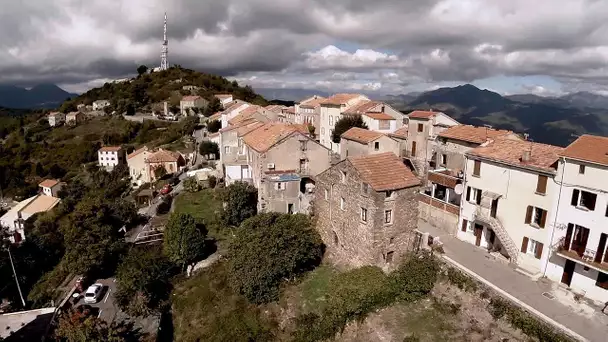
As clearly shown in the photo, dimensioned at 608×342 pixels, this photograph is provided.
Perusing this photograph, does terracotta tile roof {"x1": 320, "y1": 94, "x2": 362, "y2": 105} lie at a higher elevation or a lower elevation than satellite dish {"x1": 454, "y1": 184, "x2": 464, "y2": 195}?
higher

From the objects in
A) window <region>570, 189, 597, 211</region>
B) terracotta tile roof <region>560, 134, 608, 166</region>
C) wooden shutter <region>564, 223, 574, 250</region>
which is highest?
terracotta tile roof <region>560, 134, 608, 166</region>

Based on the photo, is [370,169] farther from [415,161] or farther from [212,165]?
[212,165]

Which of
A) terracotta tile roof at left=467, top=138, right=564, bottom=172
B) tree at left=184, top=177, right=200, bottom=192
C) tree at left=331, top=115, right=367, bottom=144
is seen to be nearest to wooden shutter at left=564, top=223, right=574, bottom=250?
terracotta tile roof at left=467, top=138, right=564, bottom=172

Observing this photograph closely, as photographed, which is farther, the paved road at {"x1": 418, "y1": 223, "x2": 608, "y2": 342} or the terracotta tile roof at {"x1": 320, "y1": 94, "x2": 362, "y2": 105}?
the terracotta tile roof at {"x1": 320, "y1": 94, "x2": 362, "y2": 105}

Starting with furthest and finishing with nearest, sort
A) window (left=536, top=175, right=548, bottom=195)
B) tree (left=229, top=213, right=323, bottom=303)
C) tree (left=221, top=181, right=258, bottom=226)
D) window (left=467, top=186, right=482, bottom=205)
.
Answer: tree (left=221, top=181, right=258, bottom=226) → tree (left=229, top=213, right=323, bottom=303) → window (left=467, top=186, right=482, bottom=205) → window (left=536, top=175, right=548, bottom=195)

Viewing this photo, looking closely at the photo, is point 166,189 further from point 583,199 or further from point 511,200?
point 583,199

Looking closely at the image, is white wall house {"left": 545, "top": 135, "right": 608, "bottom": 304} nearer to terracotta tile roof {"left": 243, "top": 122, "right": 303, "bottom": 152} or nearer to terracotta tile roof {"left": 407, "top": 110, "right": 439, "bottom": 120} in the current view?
terracotta tile roof {"left": 407, "top": 110, "right": 439, "bottom": 120}

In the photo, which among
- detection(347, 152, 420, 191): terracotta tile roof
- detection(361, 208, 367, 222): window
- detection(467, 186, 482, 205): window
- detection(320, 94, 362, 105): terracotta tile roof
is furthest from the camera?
detection(320, 94, 362, 105): terracotta tile roof
